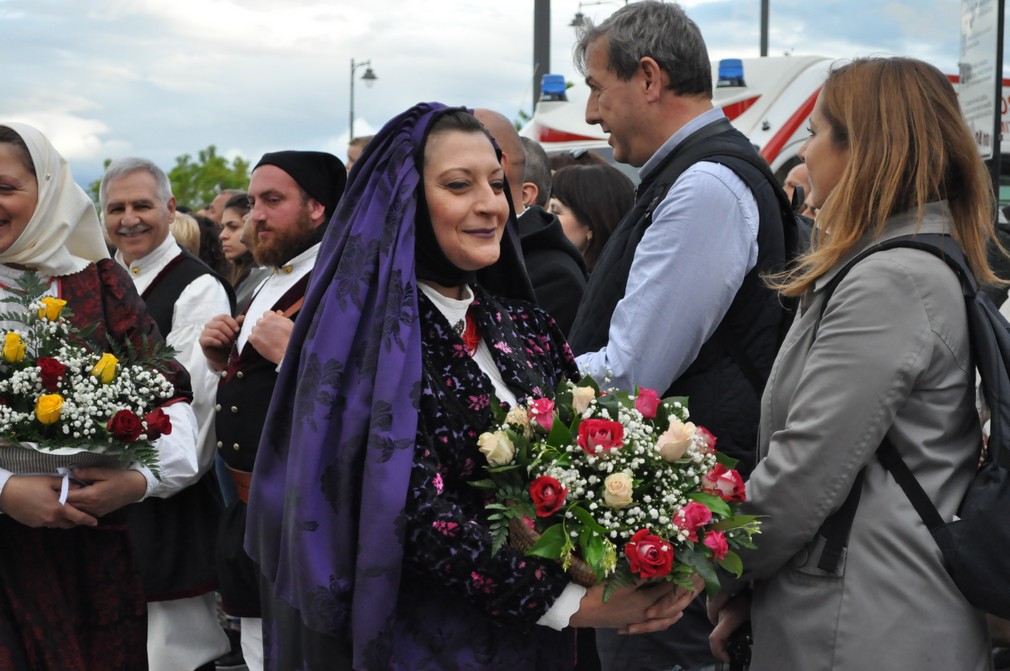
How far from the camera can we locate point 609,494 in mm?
2432

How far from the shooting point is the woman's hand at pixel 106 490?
144 inches

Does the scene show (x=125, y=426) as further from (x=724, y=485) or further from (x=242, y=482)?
(x=724, y=485)

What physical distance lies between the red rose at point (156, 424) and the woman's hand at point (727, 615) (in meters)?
1.83

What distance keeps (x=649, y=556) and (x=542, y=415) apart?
40 centimetres

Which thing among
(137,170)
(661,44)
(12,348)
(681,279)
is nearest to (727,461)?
(681,279)

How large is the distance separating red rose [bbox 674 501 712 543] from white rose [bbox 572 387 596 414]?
1.08 ft

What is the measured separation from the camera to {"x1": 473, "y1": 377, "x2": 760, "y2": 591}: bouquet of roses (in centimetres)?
242

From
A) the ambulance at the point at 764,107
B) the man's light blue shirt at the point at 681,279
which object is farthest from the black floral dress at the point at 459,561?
the ambulance at the point at 764,107

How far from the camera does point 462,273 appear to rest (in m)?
2.86

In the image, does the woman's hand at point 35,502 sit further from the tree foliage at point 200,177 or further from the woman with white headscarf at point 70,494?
the tree foliage at point 200,177

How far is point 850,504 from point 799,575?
0.75 ft

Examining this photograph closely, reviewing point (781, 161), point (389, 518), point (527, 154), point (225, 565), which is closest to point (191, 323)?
point (225, 565)

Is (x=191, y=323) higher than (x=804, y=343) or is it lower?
lower

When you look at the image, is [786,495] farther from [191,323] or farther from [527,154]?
[191,323]
